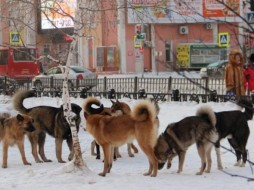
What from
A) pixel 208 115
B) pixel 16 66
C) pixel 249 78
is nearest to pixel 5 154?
pixel 208 115

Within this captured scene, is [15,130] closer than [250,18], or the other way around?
[250,18]

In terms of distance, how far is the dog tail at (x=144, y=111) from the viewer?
25.8 ft

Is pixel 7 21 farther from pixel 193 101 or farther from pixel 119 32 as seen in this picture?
pixel 119 32

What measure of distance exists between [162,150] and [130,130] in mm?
650

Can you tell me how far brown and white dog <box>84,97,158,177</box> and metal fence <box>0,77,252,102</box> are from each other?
9.34m

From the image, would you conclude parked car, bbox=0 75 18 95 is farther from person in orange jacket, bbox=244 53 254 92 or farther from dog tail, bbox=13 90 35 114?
dog tail, bbox=13 90 35 114

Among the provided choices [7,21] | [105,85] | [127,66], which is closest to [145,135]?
[7,21]

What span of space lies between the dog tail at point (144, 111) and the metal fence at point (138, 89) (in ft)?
31.3

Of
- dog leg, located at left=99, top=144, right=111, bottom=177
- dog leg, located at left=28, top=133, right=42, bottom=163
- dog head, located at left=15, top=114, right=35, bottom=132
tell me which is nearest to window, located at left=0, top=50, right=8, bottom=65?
dog leg, located at left=28, top=133, right=42, bottom=163

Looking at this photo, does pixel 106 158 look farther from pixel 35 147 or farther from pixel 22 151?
pixel 35 147

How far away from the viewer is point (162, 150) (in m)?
8.41

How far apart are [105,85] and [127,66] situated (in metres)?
22.7

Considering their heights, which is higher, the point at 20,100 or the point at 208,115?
the point at 20,100

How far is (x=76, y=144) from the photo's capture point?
851 centimetres
